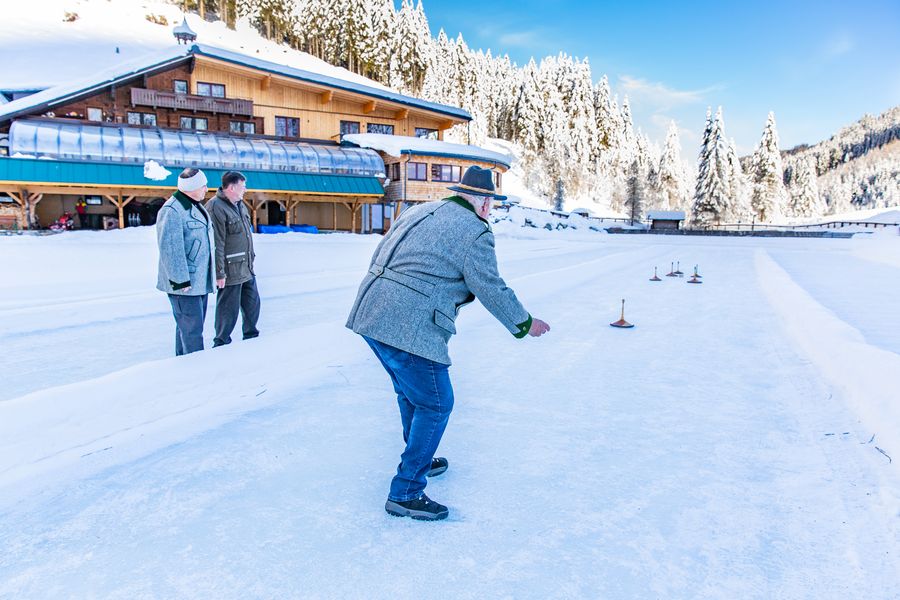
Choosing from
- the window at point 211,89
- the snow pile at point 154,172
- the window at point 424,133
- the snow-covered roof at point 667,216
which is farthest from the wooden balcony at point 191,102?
the snow-covered roof at point 667,216

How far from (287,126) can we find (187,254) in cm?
2974

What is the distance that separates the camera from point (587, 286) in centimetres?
1307

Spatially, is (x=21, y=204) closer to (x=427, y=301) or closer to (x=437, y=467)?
(x=437, y=467)

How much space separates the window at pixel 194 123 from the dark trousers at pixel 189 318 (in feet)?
91.5

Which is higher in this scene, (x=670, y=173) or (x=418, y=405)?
(x=670, y=173)

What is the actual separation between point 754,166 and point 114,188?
70668mm

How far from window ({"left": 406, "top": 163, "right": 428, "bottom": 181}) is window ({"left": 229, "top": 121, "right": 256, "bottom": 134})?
29.8 feet

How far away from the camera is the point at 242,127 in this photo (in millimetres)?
30625

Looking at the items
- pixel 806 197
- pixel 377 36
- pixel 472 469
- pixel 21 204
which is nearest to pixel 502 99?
pixel 377 36

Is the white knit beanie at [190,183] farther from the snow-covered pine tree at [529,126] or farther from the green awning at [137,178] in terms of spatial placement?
the snow-covered pine tree at [529,126]

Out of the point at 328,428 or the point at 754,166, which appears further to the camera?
the point at 754,166

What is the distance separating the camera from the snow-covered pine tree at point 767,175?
66000 millimetres

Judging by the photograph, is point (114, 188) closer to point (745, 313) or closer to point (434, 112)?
point (434, 112)

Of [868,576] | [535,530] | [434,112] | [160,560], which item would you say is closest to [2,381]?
[160,560]
